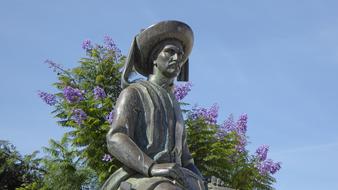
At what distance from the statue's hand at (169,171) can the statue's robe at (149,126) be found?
13 cm

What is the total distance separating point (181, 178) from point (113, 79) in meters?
13.7

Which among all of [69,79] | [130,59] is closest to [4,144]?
[69,79]

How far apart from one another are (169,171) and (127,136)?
21.4 inches

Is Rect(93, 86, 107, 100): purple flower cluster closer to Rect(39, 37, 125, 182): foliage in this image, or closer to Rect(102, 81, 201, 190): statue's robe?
Rect(39, 37, 125, 182): foliage

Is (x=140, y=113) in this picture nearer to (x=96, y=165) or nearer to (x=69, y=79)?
(x=96, y=165)

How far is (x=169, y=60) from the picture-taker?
19.0 feet

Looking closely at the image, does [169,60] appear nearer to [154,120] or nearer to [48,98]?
[154,120]

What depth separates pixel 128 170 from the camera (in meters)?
5.16

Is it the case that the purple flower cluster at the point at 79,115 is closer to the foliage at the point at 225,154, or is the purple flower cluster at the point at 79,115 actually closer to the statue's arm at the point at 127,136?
the foliage at the point at 225,154

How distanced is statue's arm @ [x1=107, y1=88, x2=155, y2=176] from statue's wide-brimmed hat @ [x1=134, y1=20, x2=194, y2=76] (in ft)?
1.90

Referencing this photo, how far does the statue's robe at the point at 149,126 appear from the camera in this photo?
523cm

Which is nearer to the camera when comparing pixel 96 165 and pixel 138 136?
pixel 138 136

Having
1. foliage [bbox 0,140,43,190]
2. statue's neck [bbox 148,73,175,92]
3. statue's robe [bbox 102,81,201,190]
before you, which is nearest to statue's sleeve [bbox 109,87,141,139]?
statue's robe [bbox 102,81,201,190]

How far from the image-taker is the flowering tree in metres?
16.9
